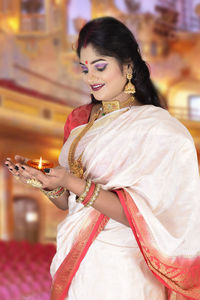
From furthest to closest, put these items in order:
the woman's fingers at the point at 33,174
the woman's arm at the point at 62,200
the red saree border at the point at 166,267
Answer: the woman's arm at the point at 62,200 < the red saree border at the point at 166,267 < the woman's fingers at the point at 33,174

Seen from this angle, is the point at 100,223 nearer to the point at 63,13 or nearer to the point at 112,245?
the point at 112,245

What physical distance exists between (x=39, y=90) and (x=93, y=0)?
1210mm

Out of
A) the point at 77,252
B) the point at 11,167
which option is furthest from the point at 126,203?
the point at 11,167

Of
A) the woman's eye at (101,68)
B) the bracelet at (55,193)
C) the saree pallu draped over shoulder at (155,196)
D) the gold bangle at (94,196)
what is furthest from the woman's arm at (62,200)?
the woman's eye at (101,68)

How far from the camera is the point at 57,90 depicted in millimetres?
5621

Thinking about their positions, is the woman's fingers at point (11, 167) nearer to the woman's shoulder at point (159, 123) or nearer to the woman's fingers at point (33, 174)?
the woman's fingers at point (33, 174)

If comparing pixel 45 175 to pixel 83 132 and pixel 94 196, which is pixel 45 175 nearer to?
pixel 94 196

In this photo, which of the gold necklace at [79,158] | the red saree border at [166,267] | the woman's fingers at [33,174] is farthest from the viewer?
the gold necklace at [79,158]

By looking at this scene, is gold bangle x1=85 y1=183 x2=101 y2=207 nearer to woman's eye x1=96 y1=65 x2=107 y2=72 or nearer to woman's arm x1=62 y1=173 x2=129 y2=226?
woman's arm x1=62 y1=173 x2=129 y2=226

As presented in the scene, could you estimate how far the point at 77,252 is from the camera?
1361mm

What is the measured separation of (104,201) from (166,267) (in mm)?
256

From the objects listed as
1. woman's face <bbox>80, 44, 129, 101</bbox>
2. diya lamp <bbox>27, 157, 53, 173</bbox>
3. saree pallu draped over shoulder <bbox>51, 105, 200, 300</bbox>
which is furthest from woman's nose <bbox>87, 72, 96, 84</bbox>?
diya lamp <bbox>27, 157, 53, 173</bbox>

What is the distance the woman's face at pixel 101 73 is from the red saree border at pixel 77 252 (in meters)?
0.35

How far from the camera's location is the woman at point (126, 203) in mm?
1308
